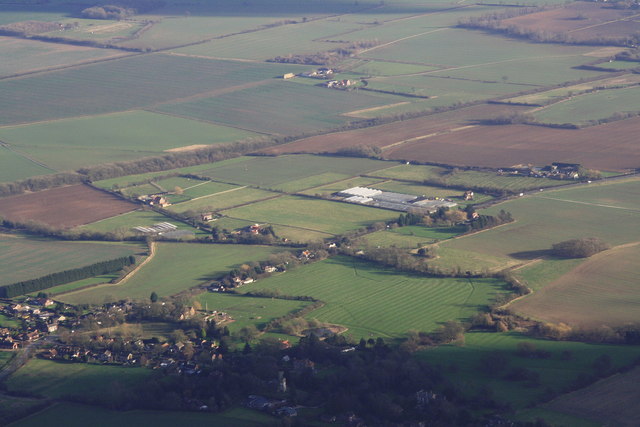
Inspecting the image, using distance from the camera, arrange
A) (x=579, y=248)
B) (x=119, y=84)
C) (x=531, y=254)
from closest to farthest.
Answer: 1. (x=579, y=248)
2. (x=531, y=254)
3. (x=119, y=84)

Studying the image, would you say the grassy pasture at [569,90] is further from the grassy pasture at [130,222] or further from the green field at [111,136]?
the grassy pasture at [130,222]

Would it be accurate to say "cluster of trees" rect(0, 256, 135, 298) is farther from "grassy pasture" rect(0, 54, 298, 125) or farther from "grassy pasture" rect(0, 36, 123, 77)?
"grassy pasture" rect(0, 36, 123, 77)

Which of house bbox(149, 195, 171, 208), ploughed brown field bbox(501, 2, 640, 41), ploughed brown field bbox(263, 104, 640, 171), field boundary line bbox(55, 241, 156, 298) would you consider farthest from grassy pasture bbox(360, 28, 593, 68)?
field boundary line bbox(55, 241, 156, 298)

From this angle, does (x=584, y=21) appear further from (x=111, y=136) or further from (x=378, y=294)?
(x=378, y=294)

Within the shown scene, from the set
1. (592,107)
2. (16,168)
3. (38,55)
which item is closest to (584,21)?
(592,107)

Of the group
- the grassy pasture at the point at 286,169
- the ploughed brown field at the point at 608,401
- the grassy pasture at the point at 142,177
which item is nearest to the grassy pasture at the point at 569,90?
the grassy pasture at the point at 286,169

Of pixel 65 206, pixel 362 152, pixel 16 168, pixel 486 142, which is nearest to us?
pixel 65 206

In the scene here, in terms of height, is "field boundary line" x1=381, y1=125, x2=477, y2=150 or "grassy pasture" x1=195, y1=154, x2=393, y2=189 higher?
"field boundary line" x1=381, y1=125, x2=477, y2=150
